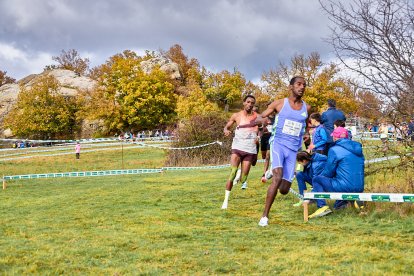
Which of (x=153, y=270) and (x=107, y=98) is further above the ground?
(x=107, y=98)

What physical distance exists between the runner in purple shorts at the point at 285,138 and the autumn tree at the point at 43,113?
5757cm

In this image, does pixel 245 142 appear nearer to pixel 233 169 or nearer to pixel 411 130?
pixel 233 169

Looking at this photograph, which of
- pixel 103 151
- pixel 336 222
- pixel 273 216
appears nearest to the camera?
pixel 336 222

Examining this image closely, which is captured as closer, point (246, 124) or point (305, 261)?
point (305, 261)

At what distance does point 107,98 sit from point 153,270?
5881cm

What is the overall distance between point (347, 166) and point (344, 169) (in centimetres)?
6

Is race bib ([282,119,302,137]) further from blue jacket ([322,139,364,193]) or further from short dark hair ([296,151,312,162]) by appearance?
short dark hair ([296,151,312,162])

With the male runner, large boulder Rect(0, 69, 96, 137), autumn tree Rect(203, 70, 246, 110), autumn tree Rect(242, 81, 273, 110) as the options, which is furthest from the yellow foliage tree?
the male runner

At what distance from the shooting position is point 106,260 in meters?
4.82

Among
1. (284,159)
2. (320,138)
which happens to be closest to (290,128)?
(284,159)

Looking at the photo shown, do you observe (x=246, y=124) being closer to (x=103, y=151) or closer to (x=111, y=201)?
(x=111, y=201)

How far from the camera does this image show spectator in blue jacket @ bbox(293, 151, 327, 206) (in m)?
7.41

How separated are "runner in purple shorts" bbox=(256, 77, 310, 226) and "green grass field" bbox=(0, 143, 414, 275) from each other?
0.55 meters

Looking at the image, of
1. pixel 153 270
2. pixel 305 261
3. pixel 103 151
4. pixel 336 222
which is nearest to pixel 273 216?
pixel 336 222
